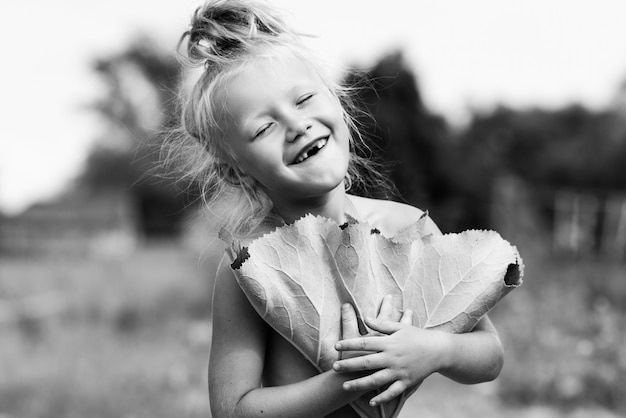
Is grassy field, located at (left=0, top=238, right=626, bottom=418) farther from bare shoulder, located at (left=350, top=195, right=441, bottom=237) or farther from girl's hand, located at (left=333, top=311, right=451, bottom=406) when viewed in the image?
girl's hand, located at (left=333, top=311, right=451, bottom=406)

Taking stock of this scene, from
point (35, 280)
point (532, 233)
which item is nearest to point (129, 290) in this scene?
point (35, 280)

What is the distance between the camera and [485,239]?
4.88ft

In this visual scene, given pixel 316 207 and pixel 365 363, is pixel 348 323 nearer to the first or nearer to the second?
pixel 365 363

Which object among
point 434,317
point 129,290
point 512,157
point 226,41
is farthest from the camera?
point 512,157

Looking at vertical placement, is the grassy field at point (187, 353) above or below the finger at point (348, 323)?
below

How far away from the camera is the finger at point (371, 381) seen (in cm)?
133

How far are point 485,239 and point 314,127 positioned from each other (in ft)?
1.39

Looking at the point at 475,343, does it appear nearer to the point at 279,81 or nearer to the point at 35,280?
the point at 279,81

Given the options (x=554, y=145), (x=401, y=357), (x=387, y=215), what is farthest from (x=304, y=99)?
(x=554, y=145)

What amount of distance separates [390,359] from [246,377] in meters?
0.36

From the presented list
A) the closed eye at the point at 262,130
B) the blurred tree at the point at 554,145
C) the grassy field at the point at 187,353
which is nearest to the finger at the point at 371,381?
the closed eye at the point at 262,130

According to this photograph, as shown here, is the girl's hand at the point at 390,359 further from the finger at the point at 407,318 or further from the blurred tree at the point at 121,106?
the blurred tree at the point at 121,106

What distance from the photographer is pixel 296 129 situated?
60.3 inches

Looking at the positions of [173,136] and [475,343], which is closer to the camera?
[475,343]
